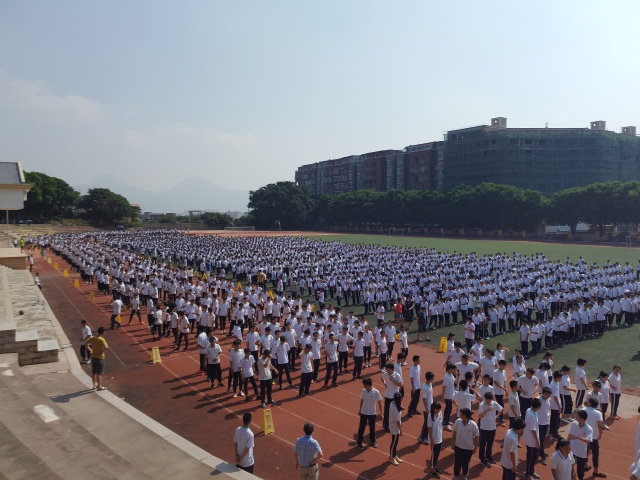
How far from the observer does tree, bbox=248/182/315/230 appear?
A: 83125 mm

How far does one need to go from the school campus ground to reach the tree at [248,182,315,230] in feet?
220

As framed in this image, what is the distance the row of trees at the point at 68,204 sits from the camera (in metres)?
70.3

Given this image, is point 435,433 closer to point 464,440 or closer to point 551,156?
point 464,440

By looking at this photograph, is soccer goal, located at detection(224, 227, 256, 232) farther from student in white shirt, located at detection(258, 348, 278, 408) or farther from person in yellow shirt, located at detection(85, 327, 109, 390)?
student in white shirt, located at detection(258, 348, 278, 408)

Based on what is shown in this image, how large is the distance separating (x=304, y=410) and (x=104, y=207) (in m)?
76.2

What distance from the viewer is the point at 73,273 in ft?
101

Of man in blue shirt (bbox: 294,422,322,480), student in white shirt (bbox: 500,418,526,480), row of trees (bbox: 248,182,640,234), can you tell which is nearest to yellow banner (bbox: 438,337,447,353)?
student in white shirt (bbox: 500,418,526,480)

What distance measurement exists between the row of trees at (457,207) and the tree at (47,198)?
98.9 ft

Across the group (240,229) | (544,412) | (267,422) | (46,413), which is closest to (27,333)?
(46,413)

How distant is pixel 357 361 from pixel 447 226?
190 feet

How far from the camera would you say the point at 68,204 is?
77875 millimetres

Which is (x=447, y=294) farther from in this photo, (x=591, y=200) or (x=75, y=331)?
(x=591, y=200)

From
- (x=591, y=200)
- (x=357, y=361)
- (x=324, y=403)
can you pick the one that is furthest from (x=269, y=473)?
(x=591, y=200)

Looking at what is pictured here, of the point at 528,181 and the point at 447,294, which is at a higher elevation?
the point at 528,181
